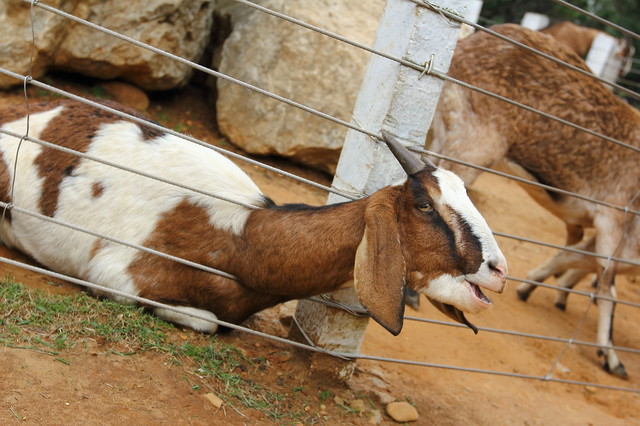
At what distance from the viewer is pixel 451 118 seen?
521 cm

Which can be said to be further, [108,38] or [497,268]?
[108,38]

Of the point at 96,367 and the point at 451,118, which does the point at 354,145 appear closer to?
the point at 96,367

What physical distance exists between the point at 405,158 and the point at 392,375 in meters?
1.39

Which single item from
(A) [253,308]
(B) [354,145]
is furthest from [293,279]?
(B) [354,145]

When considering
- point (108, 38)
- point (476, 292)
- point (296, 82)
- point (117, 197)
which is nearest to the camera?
point (476, 292)

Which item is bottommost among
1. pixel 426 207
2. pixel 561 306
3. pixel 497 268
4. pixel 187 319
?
pixel 561 306

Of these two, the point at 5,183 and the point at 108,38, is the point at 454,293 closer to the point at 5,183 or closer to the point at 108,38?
the point at 5,183

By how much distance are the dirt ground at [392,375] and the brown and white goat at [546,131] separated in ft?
2.07

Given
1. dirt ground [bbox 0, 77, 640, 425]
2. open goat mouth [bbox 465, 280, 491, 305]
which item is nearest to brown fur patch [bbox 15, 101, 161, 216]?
dirt ground [bbox 0, 77, 640, 425]

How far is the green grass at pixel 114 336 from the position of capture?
2771mm

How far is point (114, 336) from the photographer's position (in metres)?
2.92

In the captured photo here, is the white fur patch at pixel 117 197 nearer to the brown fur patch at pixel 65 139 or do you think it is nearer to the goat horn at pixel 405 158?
the brown fur patch at pixel 65 139

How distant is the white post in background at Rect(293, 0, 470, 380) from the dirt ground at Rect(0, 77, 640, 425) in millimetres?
323

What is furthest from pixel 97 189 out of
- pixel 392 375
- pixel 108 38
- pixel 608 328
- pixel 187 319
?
pixel 608 328
